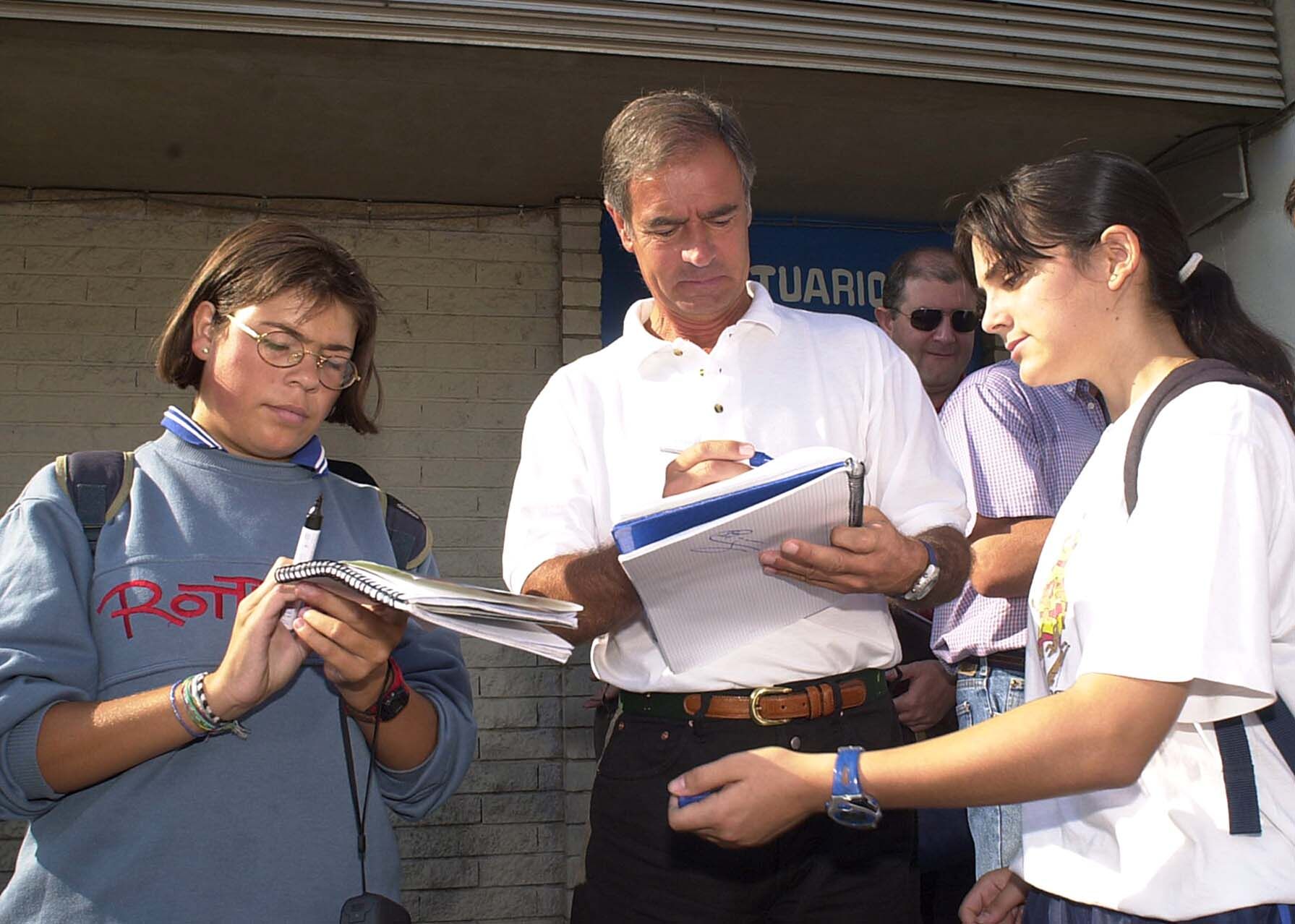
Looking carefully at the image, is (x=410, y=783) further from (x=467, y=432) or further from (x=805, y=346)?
(x=467, y=432)

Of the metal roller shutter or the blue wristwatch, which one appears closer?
the blue wristwatch

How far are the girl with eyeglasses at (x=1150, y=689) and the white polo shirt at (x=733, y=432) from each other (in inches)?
18.2

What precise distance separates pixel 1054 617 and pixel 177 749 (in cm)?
132

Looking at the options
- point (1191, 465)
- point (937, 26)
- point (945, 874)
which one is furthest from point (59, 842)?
point (937, 26)

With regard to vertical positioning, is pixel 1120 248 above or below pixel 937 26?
below

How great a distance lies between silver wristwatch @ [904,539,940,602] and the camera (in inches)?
76.4

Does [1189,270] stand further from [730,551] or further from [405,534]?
[405,534]

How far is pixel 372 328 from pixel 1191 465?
143cm

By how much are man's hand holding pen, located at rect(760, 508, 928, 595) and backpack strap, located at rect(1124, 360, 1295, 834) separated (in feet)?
1.30

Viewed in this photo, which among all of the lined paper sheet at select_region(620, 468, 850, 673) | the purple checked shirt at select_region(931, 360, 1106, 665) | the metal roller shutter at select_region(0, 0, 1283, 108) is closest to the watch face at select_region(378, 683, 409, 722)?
the lined paper sheet at select_region(620, 468, 850, 673)

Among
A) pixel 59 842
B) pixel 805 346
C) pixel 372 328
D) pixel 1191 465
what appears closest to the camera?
pixel 1191 465

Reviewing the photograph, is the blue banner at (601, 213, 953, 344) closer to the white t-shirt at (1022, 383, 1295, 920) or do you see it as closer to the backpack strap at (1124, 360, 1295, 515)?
the backpack strap at (1124, 360, 1295, 515)

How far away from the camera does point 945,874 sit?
2.95m
